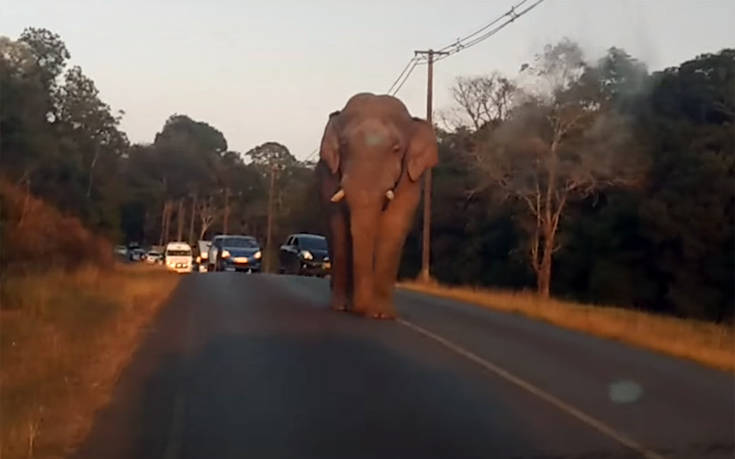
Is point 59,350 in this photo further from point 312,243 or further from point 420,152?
point 312,243

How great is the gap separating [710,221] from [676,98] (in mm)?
8360

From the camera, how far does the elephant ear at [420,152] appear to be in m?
23.9

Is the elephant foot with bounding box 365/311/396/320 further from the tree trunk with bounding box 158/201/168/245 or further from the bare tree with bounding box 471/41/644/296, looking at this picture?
the tree trunk with bounding box 158/201/168/245

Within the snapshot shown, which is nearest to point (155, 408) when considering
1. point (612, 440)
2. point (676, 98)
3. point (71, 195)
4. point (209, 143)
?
point (612, 440)

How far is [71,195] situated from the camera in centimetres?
6262

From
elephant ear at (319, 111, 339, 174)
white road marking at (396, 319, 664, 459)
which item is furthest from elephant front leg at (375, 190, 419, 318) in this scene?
white road marking at (396, 319, 664, 459)

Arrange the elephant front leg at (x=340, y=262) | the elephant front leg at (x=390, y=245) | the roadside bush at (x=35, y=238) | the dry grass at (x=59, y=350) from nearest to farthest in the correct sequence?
the dry grass at (x=59, y=350) → the elephant front leg at (x=390, y=245) → the elephant front leg at (x=340, y=262) → the roadside bush at (x=35, y=238)

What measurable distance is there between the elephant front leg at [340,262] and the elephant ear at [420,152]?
1.60 meters

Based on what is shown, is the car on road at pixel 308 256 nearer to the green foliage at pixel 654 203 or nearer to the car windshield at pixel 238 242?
the car windshield at pixel 238 242

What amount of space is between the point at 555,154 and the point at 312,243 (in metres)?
12.7

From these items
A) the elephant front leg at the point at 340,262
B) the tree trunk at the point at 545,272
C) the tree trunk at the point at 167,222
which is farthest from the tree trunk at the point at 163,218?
the elephant front leg at the point at 340,262

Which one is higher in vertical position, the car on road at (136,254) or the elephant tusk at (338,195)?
the car on road at (136,254)

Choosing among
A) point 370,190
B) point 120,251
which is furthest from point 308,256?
point 120,251

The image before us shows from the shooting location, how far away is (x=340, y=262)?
23.9 metres
